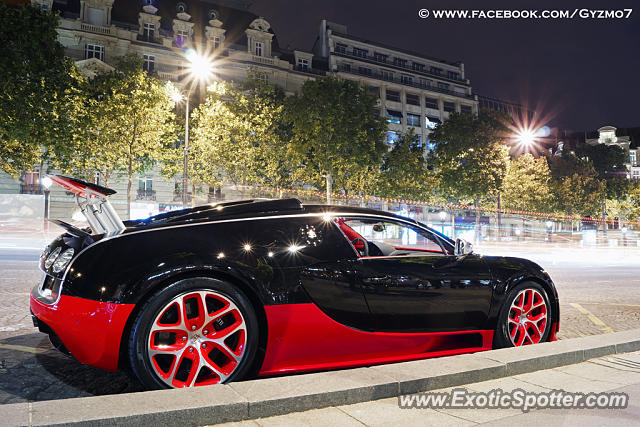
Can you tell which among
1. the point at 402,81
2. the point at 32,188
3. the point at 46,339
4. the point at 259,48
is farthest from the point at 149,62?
the point at 46,339

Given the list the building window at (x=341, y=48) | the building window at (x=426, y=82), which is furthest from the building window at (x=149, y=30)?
the building window at (x=426, y=82)

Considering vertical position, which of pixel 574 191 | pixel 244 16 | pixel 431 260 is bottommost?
pixel 431 260

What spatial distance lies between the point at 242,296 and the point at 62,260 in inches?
45.1

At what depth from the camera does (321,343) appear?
11.2 ft

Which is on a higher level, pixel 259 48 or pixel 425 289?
pixel 259 48

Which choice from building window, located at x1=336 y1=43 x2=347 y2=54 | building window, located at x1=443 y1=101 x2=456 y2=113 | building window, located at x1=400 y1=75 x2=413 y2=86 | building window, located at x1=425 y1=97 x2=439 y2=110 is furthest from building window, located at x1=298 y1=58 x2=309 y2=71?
building window, located at x1=443 y1=101 x2=456 y2=113

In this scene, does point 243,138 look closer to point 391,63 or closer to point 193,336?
point 193,336

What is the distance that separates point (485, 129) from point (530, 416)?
43.2 metres

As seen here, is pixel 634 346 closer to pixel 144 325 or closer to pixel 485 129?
pixel 144 325

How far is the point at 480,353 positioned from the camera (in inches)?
155

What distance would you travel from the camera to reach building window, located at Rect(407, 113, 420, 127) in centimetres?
6438

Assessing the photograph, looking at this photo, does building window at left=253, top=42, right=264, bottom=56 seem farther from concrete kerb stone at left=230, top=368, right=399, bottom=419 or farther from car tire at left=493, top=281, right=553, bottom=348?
concrete kerb stone at left=230, top=368, right=399, bottom=419

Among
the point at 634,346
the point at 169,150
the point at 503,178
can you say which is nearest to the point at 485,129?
the point at 503,178

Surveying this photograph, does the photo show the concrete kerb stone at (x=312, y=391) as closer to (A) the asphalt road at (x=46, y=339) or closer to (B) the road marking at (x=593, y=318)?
(A) the asphalt road at (x=46, y=339)
